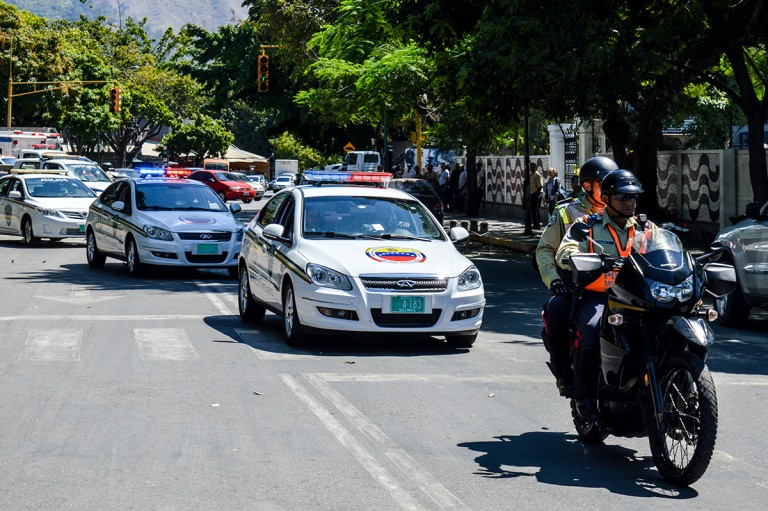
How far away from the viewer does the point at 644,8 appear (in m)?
23.5

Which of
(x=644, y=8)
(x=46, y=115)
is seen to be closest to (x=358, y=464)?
(x=644, y=8)

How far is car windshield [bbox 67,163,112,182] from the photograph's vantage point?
36.0 m

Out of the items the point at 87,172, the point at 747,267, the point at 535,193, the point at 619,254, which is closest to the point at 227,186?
the point at 87,172

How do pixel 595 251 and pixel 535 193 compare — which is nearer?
pixel 595 251

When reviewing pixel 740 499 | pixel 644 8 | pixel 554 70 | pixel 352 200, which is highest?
pixel 644 8

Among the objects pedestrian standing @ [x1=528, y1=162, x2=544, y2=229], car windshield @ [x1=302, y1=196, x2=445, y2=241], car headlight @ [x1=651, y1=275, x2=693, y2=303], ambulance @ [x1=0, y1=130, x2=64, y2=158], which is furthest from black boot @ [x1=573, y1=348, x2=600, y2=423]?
ambulance @ [x1=0, y1=130, x2=64, y2=158]

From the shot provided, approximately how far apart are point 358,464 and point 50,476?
5.49ft

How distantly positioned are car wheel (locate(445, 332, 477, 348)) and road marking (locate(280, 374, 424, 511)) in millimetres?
2585

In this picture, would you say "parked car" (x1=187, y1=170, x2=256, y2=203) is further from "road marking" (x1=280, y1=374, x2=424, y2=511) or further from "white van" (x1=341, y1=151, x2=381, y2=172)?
"road marking" (x1=280, y1=374, x2=424, y2=511)

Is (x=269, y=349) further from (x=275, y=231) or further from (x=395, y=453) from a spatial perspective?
(x=395, y=453)

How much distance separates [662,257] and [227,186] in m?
54.8

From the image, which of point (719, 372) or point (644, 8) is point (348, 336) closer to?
point (719, 372)

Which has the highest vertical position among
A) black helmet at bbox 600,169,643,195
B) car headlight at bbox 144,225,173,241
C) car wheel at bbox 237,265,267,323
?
black helmet at bbox 600,169,643,195

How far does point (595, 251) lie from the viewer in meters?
6.95
